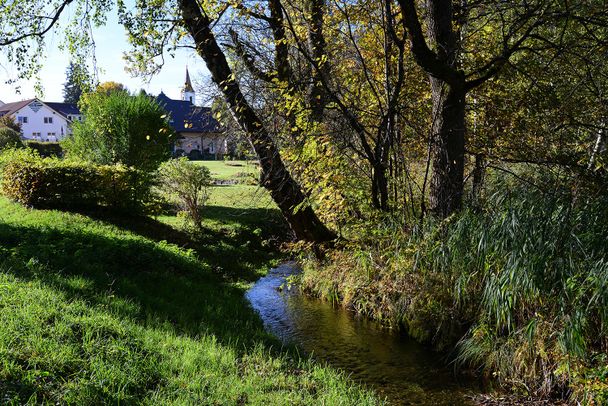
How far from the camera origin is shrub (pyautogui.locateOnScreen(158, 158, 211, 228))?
12047 millimetres

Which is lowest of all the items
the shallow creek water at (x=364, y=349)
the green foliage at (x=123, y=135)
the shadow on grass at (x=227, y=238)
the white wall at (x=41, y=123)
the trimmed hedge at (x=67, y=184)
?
the shallow creek water at (x=364, y=349)

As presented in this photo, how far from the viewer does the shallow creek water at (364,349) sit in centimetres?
514

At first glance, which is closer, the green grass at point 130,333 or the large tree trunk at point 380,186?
the green grass at point 130,333

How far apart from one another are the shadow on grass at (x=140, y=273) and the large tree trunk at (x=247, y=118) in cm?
193

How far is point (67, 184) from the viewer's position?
11.7m

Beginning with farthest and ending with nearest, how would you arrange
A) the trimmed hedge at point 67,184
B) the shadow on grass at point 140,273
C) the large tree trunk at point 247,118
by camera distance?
the trimmed hedge at point 67,184 < the large tree trunk at point 247,118 < the shadow on grass at point 140,273

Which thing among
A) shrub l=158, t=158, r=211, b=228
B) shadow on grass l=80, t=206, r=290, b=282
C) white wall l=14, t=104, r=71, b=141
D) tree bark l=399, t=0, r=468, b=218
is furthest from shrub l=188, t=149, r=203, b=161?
tree bark l=399, t=0, r=468, b=218

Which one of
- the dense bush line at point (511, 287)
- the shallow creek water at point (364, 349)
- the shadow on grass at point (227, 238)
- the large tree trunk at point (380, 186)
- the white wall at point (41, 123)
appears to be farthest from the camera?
the white wall at point (41, 123)

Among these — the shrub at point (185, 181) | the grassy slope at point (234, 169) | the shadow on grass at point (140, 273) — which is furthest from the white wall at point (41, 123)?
the shadow on grass at point (140, 273)

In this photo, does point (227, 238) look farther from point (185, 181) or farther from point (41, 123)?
point (41, 123)

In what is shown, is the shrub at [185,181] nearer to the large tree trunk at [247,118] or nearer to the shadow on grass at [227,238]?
the shadow on grass at [227,238]

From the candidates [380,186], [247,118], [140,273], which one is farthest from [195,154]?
[380,186]

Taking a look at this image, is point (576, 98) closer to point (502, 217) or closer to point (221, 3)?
point (502, 217)

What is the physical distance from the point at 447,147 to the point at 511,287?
270cm
